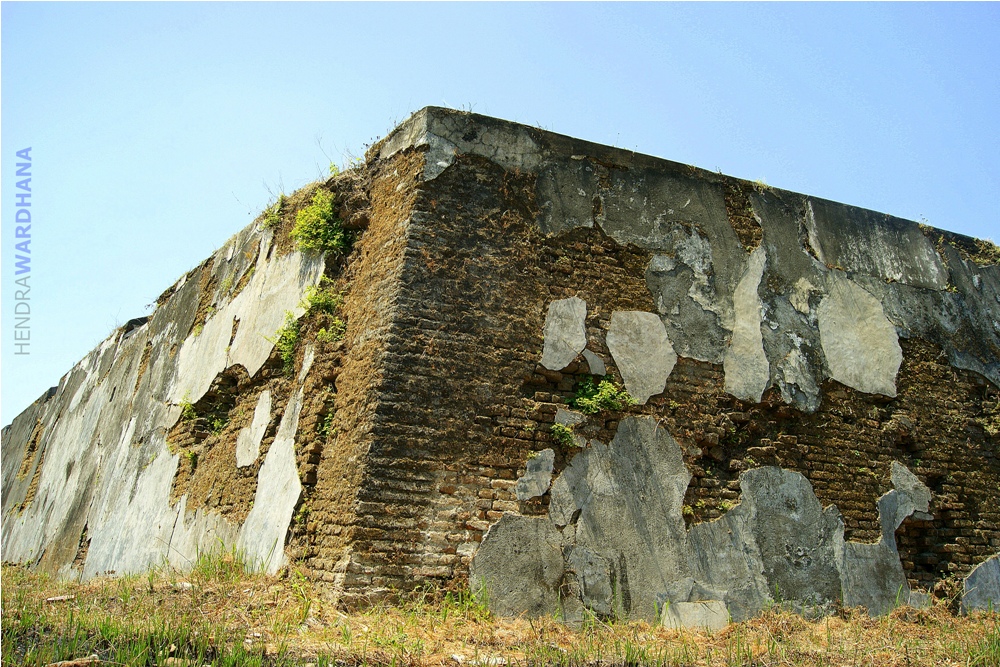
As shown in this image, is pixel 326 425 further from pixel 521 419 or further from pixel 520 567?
pixel 520 567

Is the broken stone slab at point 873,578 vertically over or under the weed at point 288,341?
under

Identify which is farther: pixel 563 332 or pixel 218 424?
pixel 218 424

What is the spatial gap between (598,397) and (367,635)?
202cm

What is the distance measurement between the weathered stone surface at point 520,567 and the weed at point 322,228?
2.24 m

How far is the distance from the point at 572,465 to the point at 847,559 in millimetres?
1995

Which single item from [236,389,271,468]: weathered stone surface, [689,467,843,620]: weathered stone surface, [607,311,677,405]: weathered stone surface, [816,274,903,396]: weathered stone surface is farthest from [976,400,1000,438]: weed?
[236,389,271,468]: weathered stone surface

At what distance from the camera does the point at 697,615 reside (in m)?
4.83

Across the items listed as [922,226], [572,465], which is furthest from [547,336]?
[922,226]

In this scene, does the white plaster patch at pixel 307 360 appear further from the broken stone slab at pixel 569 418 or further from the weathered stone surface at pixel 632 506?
the weathered stone surface at pixel 632 506

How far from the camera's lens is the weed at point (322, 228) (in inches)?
222

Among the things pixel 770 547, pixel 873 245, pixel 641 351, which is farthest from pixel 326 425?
pixel 873 245

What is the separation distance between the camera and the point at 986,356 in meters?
6.57

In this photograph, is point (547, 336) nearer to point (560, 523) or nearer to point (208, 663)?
point (560, 523)

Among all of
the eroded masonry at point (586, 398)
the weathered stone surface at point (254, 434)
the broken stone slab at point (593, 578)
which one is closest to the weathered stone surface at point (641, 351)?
the eroded masonry at point (586, 398)
